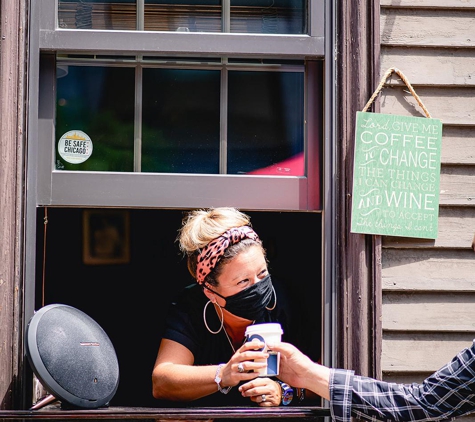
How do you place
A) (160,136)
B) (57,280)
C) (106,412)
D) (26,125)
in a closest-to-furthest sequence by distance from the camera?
(106,412) < (26,125) < (160,136) < (57,280)

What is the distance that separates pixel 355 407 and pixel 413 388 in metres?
0.21

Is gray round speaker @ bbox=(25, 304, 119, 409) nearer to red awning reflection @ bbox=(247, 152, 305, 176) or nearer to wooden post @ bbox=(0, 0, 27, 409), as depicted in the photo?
wooden post @ bbox=(0, 0, 27, 409)

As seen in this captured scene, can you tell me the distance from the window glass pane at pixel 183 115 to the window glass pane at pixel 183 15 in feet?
0.60

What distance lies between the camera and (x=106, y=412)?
234cm

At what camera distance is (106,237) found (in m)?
4.37

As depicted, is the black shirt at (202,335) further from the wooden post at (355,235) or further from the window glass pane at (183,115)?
the window glass pane at (183,115)

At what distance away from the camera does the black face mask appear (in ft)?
8.83

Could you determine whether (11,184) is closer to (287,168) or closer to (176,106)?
(176,106)

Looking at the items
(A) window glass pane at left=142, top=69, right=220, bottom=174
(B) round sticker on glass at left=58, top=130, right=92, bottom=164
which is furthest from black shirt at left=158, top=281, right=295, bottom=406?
(B) round sticker on glass at left=58, top=130, right=92, bottom=164

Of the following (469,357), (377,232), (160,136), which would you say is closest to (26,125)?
(160,136)

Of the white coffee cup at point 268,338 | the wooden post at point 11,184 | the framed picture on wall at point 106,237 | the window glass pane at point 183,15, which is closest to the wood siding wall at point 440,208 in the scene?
the white coffee cup at point 268,338

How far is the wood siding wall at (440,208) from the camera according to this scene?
9.00 feet

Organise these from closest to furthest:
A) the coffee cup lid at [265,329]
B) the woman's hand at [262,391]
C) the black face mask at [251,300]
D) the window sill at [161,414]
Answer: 1. the window sill at [161,414]
2. the coffee cup lid at [265,329]
3. the woman's hand at [262,391]
4. the black face mask at [251,300]

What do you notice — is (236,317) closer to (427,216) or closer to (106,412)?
(106,412)
